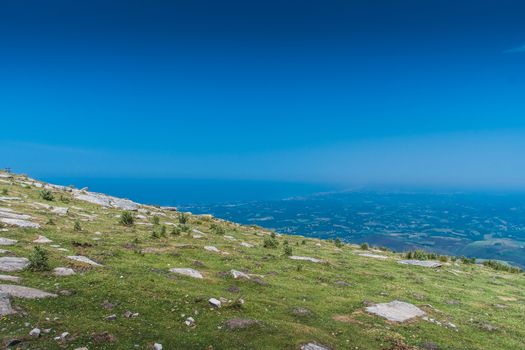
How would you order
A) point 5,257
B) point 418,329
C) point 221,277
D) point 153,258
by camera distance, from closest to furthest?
point 418,329 → point 5,257 → point 221,277 → point 153,258

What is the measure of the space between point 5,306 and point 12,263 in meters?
5.10

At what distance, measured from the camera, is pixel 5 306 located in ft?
44.1

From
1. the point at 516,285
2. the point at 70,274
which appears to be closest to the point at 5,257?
the point at 70,274

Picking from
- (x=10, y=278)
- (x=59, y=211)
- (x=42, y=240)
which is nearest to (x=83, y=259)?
(x=10, y=278)

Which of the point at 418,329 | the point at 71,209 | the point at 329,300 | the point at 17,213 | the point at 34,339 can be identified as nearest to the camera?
the point at 34,339

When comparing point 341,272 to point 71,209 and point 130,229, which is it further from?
point 71,209

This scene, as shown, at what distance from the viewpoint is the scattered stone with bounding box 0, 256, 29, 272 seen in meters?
17.0

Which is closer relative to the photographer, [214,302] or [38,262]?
[214,302]

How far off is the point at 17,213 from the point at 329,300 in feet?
86.5

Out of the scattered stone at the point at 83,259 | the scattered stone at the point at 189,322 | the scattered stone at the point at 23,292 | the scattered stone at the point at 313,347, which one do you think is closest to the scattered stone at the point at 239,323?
the scattered stone at the point at 189,322

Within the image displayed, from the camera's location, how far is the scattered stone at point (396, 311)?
1825cm

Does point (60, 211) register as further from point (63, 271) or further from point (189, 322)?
point (189, 322)

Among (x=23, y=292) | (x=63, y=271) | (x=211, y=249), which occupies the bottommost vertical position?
(x=211, y=249)

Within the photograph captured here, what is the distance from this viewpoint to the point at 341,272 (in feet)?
89.4
